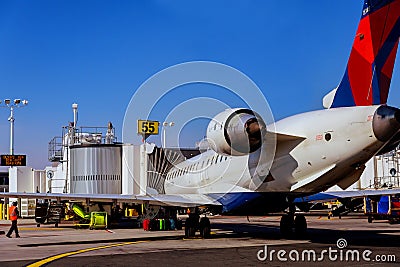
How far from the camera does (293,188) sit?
61.4ft

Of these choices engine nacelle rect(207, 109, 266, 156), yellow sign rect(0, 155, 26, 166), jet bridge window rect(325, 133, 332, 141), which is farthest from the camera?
yellow sign rect(0, 155, 26, 166)

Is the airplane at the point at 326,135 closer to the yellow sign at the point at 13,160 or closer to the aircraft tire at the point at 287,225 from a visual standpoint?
the aircraft tire at the point at 287,225

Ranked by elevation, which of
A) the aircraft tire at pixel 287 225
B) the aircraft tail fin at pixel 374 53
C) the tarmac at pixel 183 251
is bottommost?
the tarmac at pixel 183 251

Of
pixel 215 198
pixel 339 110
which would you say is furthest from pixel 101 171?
pixel 339 110

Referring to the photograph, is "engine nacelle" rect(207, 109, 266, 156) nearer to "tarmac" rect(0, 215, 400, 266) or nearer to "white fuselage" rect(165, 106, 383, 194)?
"white fuselage" rect(165, 106, 383, 194)

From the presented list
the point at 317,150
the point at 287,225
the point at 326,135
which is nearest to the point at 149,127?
the point at 287,225

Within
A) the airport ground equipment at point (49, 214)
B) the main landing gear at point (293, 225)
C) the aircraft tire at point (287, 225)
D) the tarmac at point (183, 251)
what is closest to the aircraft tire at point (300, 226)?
the main landing gear at point (293, 225)

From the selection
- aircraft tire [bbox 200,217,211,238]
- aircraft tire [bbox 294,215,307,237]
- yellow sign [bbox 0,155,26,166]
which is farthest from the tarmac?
yellow sign [bbox 0,155,26,166]

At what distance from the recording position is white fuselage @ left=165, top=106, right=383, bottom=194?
16.2 m

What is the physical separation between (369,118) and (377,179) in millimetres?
37984

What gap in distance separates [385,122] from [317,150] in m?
2.53

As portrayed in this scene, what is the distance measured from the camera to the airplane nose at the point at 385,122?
1534cm

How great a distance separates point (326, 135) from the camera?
16859mm

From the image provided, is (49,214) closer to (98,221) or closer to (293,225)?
(98,221)
